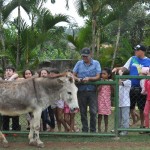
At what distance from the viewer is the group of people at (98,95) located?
9.19 meters

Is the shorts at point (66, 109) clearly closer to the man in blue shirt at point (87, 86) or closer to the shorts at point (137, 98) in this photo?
the man in blue shirt at point (87, 86)

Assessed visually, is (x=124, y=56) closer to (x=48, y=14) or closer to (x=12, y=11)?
(x=48, y=14)

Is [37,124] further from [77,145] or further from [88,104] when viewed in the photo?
[88,104]

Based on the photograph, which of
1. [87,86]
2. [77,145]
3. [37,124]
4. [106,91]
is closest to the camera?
[37,124]

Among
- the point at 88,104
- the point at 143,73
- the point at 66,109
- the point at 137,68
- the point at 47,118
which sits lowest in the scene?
the point at 47,118

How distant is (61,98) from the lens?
860 centimetres

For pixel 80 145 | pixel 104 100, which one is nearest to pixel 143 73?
pixel 104 100

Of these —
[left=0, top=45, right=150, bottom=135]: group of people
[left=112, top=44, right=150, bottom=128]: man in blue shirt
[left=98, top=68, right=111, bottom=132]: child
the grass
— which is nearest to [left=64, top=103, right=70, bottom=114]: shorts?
[left=0, top=45, right=150, bottom=135]: group of people

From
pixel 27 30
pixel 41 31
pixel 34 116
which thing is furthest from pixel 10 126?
pixel 41 31

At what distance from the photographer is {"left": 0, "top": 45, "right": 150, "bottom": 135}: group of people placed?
9188 millimetres

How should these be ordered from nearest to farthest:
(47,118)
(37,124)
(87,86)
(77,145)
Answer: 1. (37,124)
2. (77,145)
3. (87,86)
4. (47,118)

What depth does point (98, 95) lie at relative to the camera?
9438 mm

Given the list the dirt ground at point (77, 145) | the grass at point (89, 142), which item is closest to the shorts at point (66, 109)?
the grass at point (89, 142)

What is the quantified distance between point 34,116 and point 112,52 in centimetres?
1082
